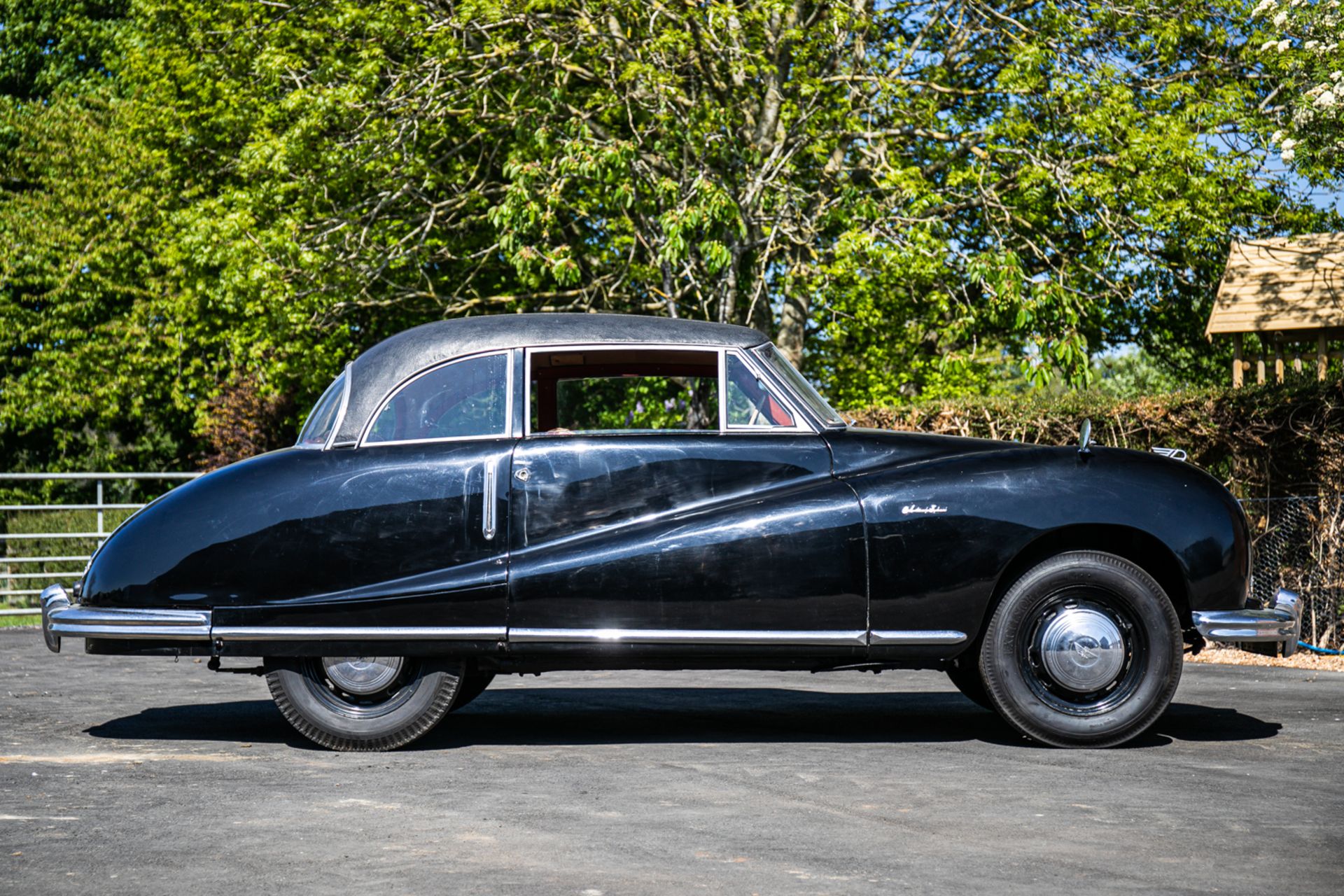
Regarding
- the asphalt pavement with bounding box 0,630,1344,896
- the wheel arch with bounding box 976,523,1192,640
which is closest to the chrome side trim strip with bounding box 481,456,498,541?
the asphalt pavement with bounding box 0,630,1344,896

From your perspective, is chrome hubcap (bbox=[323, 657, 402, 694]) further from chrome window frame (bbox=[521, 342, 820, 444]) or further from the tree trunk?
the tree trunk

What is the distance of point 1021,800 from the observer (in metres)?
5.26

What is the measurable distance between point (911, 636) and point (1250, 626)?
1.46 metres

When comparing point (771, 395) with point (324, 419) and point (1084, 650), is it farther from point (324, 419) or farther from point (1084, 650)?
point (324, 419)

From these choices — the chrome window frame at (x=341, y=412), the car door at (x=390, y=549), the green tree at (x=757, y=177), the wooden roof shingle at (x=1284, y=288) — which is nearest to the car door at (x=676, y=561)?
the car door at (x=390, y=549)

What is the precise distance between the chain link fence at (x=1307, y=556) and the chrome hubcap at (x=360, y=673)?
699 centimetres

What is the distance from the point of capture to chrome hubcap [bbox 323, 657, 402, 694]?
6.42 meters

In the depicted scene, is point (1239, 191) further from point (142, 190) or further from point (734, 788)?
point (142, 190)

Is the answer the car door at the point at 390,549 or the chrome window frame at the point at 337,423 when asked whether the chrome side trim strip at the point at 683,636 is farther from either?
the chrome window frame at the point at 337,423

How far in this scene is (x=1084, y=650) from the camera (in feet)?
20.7

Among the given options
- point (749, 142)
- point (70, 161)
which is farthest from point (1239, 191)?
point (70, 161)

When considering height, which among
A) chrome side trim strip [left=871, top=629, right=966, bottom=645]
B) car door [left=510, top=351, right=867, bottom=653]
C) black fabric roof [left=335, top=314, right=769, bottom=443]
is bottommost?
chrome side trim strip [left=871, top=629, right=966, bottom=645]

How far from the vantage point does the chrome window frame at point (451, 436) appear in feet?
21.1

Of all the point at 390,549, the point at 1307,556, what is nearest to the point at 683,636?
the point at 390,549
